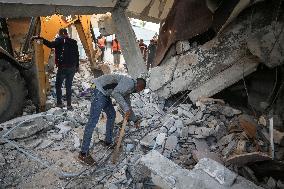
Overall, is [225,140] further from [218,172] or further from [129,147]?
[129,147]

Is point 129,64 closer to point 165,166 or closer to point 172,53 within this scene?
point 172,53

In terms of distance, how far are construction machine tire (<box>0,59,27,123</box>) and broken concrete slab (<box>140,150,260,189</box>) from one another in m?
3.42

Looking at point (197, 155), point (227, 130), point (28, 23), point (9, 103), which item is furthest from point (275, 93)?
point (28, 23)

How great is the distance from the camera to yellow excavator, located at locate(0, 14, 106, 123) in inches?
247

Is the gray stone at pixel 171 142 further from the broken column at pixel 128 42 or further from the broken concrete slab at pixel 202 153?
the broken column at pixel 128 42

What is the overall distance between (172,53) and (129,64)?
1138 millimetres

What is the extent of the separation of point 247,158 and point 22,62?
5365 millimetres

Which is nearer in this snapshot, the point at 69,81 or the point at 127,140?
the point at 127,140

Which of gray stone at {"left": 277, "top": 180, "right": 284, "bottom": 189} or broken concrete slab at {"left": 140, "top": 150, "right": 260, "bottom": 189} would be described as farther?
gray stone at {"left": 277, "top": 180, "right": 284, "bottom": 189}

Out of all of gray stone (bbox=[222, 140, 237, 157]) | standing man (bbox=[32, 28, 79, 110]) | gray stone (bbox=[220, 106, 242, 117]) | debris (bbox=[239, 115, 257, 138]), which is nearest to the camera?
gray stone (bbox=[222, 140, 237, 157])

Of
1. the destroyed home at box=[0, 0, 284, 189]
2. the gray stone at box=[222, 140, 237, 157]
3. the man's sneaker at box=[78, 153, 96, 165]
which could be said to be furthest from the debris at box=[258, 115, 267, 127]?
the man's sneaker at box=[78, 153, 96, 165]

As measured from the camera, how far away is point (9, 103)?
6.34 m

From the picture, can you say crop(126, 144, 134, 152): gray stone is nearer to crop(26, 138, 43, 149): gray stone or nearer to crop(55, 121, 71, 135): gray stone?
crop(55, 121, 71, 135): gray stone

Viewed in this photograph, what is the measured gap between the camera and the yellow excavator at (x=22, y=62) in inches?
247
